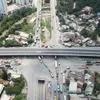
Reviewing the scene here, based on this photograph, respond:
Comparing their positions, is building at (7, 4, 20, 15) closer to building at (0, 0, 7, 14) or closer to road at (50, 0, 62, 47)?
building at (0, 0, 7, 14)

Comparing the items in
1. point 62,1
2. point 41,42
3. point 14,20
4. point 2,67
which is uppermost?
point 62,1

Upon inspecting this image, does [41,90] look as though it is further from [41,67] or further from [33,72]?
[41,67]

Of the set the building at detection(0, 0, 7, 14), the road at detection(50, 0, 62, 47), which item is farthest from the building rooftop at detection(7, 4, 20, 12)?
the road at detection(50, 0, 62, 47)

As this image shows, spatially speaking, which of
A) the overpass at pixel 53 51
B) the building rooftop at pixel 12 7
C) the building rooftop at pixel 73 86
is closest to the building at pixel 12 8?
the building rooftop at pixel 12 7

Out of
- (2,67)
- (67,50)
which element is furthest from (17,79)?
(67,50)

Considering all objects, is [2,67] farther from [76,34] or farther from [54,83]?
[76,34]

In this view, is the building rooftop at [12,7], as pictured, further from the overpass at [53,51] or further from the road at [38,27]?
the overpass at [53,51]

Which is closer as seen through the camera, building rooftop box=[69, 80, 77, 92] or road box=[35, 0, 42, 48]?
building rooftop box=[69, 80, 77, 92]

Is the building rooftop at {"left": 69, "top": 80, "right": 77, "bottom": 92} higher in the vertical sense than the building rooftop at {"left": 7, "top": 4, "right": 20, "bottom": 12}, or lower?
lower

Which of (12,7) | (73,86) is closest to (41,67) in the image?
(73,86)
